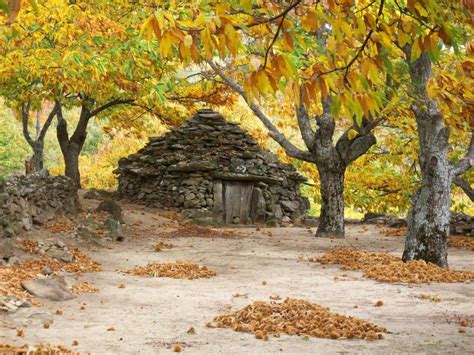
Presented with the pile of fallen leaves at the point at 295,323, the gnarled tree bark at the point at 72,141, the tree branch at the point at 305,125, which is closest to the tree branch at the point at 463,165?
the pile of fallen leaves at the point at 295,323

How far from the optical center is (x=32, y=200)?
1378 cm

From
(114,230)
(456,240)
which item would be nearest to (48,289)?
(114,230)

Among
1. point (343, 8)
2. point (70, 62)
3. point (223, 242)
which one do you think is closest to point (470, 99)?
point (343, 8)

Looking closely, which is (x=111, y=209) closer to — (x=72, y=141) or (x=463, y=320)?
(x=72, y=141)

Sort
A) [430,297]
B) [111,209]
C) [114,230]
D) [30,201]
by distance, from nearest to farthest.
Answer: [430,297], [30,201], [114,230], [111,209]

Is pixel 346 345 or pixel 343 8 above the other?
pixel 343 8

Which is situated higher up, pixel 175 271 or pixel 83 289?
pixel 175 271

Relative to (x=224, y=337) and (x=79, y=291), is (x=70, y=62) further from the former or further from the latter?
(x=224, y=337)

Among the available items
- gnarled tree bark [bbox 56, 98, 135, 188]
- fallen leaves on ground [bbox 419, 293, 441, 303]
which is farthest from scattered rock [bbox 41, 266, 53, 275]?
gnarled tree bark [bbox 56, 98, 135, 188]

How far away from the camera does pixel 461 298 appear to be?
326 inches

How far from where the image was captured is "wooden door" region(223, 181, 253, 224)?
21.9 meters

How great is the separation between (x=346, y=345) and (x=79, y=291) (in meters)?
4.29

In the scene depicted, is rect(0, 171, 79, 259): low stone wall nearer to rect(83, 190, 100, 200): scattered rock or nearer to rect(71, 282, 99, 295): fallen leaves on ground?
rect(71, 282, 99, 295): fallen leaves on ground

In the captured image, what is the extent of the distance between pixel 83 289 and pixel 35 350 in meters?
3.58
